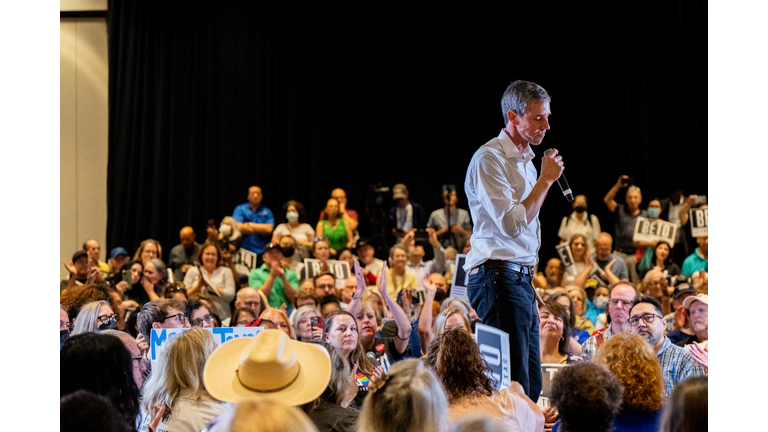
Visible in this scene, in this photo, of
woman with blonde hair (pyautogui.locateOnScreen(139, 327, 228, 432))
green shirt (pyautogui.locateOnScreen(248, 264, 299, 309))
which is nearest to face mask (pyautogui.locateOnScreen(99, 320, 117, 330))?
woman with blonde hair (pyautogui.locateOnScreen(139, 327, 228, 432))

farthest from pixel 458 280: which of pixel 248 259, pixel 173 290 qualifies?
pixel 248 259

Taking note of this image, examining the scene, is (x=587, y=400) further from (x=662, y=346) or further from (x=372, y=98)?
(x=372, y=98)

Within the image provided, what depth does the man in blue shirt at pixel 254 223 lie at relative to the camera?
899 centimetres

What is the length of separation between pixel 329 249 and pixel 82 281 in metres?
2.30

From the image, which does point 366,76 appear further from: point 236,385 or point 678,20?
point 236,385

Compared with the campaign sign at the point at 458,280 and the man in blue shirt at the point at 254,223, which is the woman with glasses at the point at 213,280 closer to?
the man in blue shirt at the point at 254,223

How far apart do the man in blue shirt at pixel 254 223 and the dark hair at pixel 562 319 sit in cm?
489

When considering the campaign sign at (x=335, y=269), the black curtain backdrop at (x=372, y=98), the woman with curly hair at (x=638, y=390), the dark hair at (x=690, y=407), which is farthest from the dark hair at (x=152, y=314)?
the black curtain backdrop at (x=372, y=98)

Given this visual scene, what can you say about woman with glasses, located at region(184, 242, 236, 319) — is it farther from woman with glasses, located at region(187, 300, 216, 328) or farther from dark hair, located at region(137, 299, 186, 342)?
dark hair, located at region(137, 299, 186, 342)

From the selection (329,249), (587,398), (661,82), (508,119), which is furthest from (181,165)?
(587,398)

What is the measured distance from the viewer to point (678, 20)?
33.0 ft

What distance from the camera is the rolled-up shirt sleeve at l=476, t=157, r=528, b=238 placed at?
9.95ft

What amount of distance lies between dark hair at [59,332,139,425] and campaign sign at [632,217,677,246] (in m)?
6.40

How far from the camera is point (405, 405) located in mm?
2250
